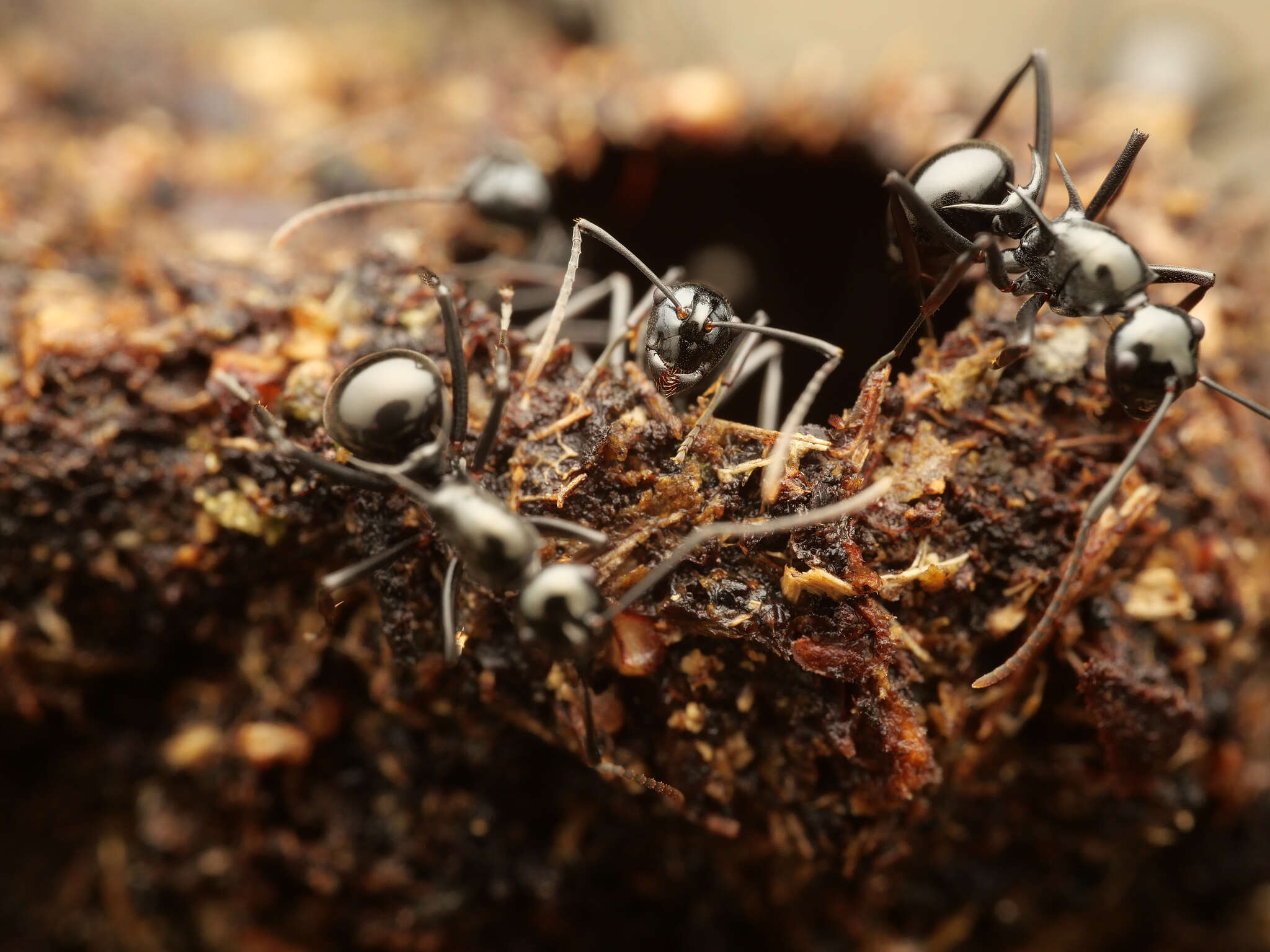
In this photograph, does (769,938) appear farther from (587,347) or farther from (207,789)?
(587,347)

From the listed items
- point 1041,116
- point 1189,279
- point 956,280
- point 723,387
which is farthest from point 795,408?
point 1041,116

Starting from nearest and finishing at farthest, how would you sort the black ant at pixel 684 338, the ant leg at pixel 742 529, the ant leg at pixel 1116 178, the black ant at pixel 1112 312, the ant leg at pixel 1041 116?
the ant leg at pixel 742 529 → the black ant at pixel 1112 312 → the black ant at pixel 684 338 → the ant leg at pixel 1116 178 → the ant leg at pixel 1041 116

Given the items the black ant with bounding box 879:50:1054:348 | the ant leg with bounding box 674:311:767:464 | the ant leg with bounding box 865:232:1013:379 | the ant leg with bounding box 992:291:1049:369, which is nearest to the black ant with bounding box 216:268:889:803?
the ant leg with bounding box 674:311:767:464

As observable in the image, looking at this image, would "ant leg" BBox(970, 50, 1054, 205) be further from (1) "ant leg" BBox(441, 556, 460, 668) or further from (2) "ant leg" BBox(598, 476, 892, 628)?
(1) "ant leg" BBox(441, 556, 460, 668)

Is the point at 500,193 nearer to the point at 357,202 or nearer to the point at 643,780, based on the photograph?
the point at 357,202

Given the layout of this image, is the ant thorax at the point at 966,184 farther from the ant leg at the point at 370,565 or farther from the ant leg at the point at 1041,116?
the ant leg at the point at 370,565

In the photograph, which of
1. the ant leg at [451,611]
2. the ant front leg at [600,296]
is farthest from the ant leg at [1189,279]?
the ant leg at [451,611]

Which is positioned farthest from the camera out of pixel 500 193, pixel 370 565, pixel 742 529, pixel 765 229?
pixel 765 229
